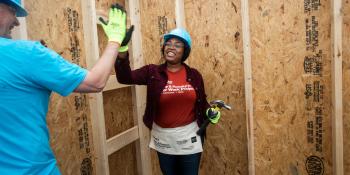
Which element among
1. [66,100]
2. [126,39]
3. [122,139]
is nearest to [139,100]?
[122,139]

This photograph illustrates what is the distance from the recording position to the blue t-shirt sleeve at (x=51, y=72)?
1.12 metres

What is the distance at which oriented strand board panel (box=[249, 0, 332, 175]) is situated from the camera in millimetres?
2400

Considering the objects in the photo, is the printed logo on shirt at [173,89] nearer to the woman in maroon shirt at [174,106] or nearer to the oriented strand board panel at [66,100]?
the woman in maroon shirt at [174,106]

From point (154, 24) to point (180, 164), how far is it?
1.39 metres

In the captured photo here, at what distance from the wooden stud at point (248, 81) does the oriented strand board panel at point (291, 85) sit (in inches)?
2.8

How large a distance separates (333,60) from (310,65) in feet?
0.69

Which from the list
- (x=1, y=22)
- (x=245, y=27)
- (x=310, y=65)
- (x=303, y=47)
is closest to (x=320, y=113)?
(x=310, y=65)

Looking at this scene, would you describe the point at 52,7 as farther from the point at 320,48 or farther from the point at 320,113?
the point at 320,113

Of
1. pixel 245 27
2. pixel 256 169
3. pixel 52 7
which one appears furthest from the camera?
pixel 256 169

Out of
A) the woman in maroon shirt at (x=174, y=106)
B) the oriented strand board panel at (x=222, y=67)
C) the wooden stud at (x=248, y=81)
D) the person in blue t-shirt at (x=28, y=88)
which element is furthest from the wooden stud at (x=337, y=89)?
the person in blue t-shirt at (x=28, y=88)

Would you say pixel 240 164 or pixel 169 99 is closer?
pixel 169 99

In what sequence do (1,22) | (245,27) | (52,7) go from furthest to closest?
(245,27) < (52,7) < (1,22)

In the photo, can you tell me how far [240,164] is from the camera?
2873 millimetres

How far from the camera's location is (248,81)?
258cm
